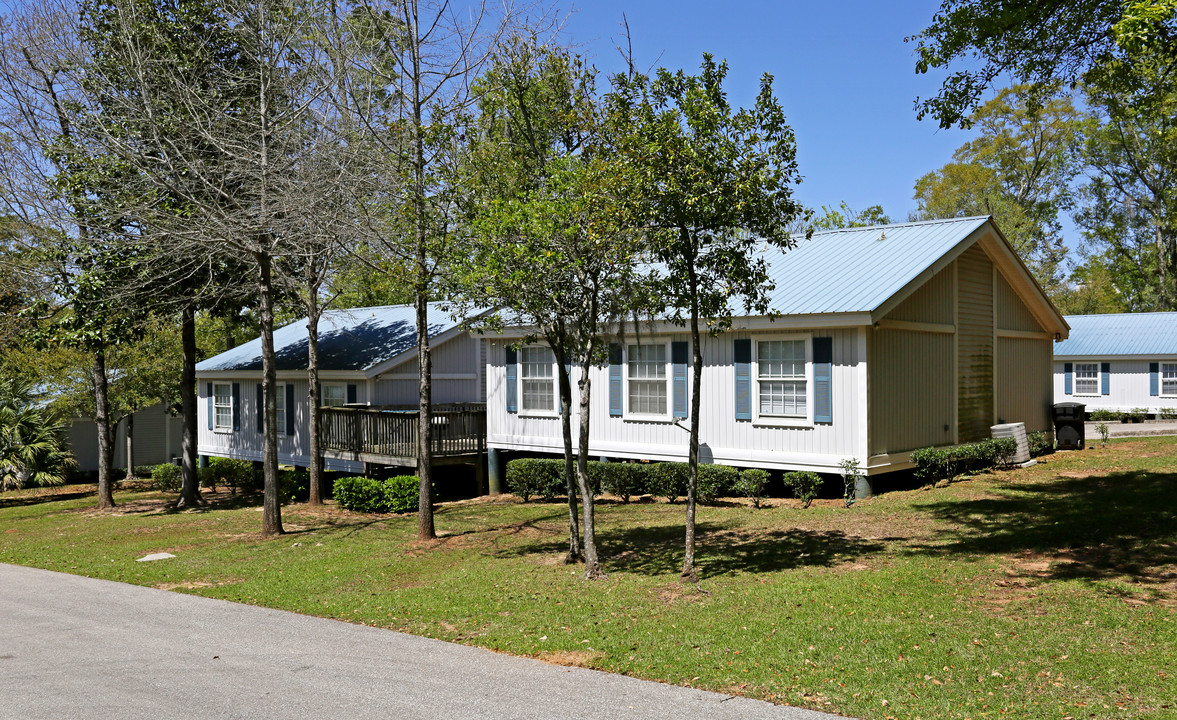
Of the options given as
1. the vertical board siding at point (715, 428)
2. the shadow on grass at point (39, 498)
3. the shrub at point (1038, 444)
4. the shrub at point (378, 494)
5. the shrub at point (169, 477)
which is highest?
the vertical board siding at point (715, 428)

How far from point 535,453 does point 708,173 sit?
507 inches

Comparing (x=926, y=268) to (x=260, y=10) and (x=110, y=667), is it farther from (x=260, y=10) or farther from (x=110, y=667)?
(x=110, y=667)

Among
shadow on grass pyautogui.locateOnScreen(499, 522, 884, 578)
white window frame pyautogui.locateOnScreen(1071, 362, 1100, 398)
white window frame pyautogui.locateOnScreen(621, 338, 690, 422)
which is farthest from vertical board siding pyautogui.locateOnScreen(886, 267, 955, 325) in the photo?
white window frame pyautogui.locateOnScreen(1071, 362, 1100, 398)

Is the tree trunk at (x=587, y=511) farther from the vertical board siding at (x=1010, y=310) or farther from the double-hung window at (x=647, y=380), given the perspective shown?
the vertical board siding at (x=1010, y=310)

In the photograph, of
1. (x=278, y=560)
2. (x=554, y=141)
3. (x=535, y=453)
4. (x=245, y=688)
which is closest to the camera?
(x=245, y=688)

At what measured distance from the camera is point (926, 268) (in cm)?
1638

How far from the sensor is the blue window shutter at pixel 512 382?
2105 cm

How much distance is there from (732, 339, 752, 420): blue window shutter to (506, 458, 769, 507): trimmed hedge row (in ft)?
3.83

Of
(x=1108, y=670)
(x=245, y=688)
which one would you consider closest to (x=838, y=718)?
(x=1108, y=670)

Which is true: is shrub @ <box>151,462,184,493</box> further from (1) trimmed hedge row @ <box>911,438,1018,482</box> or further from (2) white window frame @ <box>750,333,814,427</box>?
(1) trimmed hedge row @ <box>911,438,1018,482</box>

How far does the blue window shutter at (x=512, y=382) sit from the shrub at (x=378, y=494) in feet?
9.35

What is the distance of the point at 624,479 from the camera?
18.4 m

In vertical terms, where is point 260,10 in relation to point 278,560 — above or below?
above

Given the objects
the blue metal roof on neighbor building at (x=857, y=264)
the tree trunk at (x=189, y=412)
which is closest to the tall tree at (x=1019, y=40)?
the blue metal roof on neighbor building at (x=857, y=264)
